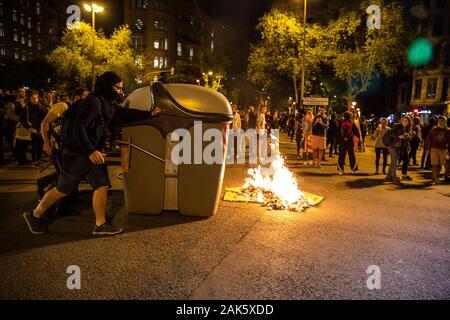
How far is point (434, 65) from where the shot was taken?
4153 cm

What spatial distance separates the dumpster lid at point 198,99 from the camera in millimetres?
5492

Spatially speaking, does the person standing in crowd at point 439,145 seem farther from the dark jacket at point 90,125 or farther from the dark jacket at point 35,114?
the dark jacket at point 35,114

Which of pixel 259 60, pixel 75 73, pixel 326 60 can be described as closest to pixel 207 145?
pixel 326 60

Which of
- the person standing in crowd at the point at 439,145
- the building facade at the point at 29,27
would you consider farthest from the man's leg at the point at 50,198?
the building facade at the point at 29,27

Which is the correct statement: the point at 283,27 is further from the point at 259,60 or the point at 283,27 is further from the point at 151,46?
the point at 151,46

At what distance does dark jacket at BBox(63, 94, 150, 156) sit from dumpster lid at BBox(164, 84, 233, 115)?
91 cm

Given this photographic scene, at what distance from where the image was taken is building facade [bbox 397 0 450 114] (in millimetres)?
40438

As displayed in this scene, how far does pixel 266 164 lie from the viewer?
12.4m

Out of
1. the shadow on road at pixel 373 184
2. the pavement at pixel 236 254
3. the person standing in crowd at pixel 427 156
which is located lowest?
the shadow on road at pixel 373 184

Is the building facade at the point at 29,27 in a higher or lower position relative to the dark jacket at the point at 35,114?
higher

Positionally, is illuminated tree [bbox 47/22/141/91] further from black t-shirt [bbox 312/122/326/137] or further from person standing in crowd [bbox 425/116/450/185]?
person standing in crowd [bbox 425/116/450/185]

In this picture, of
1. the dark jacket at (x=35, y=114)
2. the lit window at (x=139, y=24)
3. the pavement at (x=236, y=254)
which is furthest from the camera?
the lit window at (x=139, y=24)

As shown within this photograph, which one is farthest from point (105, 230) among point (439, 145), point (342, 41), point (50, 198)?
point (342, 41)

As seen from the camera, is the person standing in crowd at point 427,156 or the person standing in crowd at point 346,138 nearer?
the person standing in crowd at point 346,138
